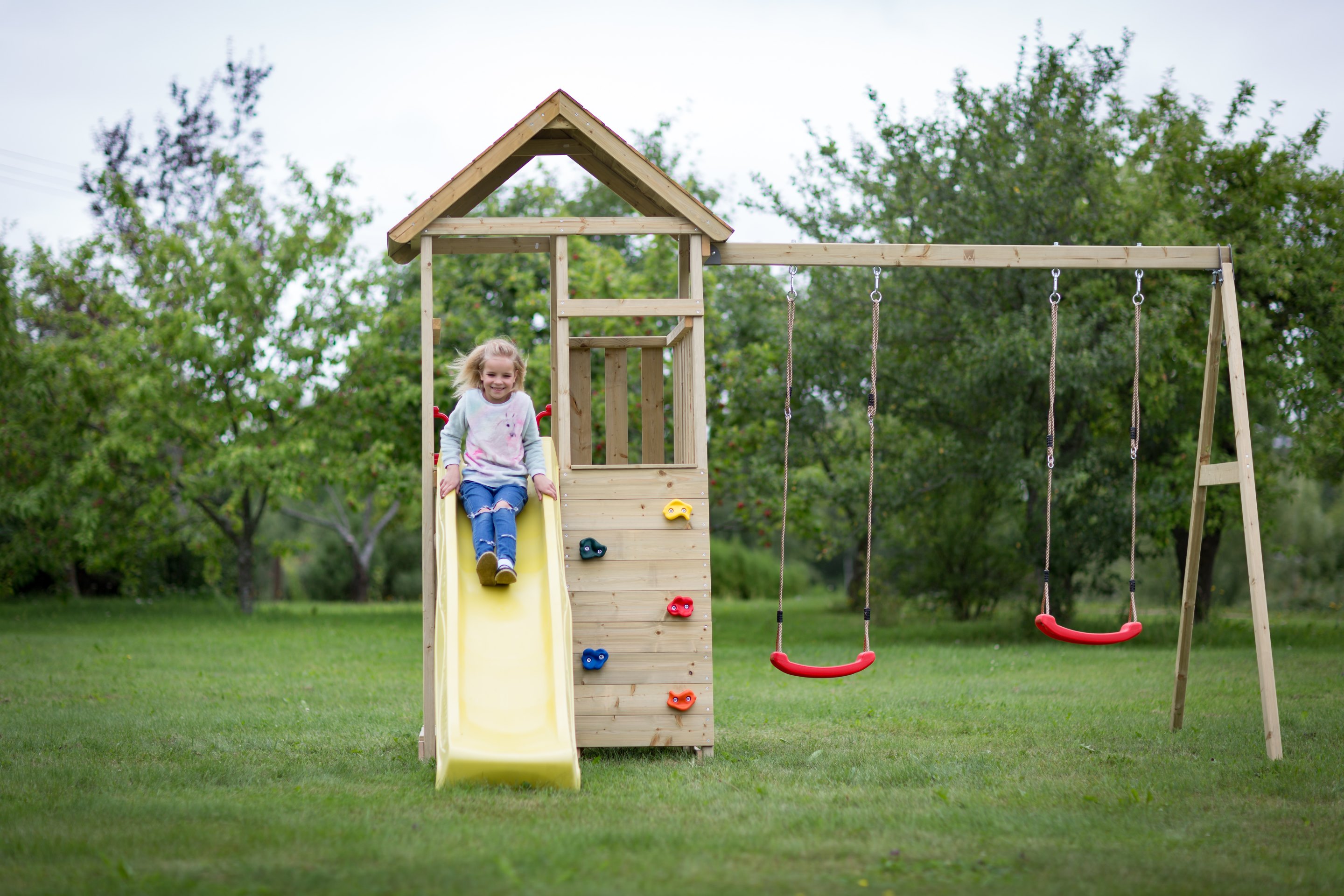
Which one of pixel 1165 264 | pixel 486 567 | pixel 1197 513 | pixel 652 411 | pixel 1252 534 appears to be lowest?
pixel 486 567

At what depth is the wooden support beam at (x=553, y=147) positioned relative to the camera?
720 cm

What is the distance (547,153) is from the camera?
7.30 metres

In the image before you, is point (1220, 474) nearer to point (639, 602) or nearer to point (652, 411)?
point (639, 602)

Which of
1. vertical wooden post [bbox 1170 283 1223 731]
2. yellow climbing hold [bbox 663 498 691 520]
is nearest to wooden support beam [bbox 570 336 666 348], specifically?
yellow climbing hold [bbox 663 498 691 520]

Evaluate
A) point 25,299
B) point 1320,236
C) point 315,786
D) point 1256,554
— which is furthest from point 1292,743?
point 25,299

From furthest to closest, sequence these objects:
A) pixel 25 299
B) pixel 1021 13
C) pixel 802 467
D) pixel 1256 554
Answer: pixel 802 467, pixel 25 299, pixel 1021 13, pixel 1256 554

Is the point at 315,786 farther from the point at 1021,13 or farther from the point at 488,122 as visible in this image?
the point at 488,122

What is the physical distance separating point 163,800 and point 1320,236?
14.0 m

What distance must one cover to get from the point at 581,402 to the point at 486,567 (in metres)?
2.25

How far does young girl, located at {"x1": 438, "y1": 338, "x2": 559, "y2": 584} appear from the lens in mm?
6547

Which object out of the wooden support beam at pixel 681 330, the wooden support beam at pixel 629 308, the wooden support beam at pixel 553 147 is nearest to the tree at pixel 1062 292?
the wooden support beam at pixel 681 330

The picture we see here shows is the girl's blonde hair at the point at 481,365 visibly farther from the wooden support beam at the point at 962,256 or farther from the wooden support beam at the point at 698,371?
the wooden support beam at the point at 962,256

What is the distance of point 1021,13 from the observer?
43.7 feet

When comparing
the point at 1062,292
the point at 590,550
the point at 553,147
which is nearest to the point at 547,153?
the point at 553,147
